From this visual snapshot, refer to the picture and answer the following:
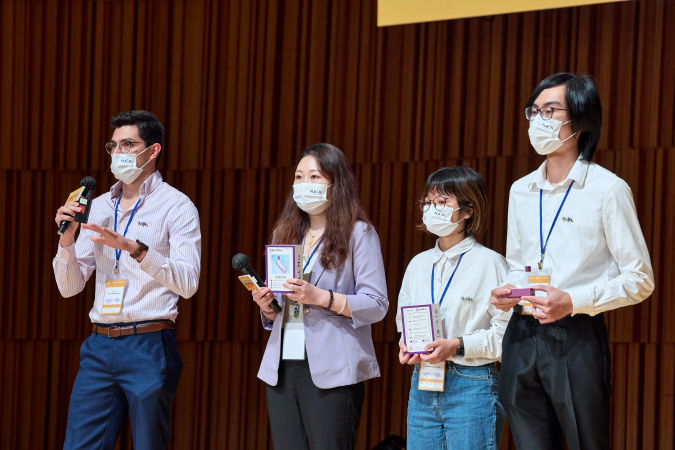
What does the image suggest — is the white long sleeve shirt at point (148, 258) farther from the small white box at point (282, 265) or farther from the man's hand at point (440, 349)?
the man's hand at point (440, 349)

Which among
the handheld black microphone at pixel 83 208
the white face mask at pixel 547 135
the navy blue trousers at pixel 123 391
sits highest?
the white face mask at pixel 547 135

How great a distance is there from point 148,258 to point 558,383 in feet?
4.86

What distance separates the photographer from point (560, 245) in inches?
92.3

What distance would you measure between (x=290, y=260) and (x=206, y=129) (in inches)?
120

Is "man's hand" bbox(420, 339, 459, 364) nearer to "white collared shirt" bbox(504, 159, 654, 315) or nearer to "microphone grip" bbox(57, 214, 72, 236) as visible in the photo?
"white collared shirt" bbox(504, 159, 654, 315)

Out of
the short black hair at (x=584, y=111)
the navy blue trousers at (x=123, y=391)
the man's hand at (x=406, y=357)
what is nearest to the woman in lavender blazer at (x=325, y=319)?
the man's hand at (x=406, y=357)

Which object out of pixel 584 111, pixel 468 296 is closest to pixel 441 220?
pixel 468 296

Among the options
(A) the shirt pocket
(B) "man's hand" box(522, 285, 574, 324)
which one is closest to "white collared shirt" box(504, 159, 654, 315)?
(B) "man's hand" box(522, 285, 574, 324)

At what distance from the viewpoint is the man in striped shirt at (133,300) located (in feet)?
9.52

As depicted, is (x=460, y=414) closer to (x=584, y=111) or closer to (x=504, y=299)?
(x=504, y=299)

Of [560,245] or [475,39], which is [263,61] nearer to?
[475,39]

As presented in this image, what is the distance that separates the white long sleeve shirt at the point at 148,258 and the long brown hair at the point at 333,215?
14.6 inches

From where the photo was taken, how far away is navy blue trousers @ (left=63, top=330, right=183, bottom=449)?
290 centimetres

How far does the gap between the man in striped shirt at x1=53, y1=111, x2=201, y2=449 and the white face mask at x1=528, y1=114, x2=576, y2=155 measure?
1373 mm
